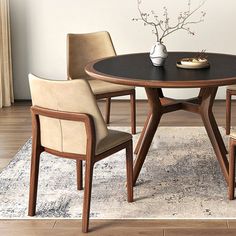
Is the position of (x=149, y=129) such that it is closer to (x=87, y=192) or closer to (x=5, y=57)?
(x=87, y=192)

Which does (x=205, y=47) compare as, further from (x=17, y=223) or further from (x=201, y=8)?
(x=17, y=223)

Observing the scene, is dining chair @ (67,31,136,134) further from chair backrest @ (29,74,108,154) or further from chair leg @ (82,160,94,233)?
chair leg @ (82,160,94,233)

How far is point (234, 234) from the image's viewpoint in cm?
271

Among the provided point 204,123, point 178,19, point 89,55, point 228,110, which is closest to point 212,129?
point 204,123

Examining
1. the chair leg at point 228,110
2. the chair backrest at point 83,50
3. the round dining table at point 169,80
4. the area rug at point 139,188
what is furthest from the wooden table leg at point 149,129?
the chair backrest at point 83,50

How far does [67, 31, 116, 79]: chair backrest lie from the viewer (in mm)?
4469

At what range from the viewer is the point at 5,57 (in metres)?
5.41

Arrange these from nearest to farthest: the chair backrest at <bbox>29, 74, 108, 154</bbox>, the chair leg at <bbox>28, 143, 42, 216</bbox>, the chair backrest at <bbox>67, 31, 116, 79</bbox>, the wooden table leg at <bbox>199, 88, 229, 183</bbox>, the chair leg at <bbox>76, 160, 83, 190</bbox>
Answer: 1. the chair backrest at <bbox>29, 74, 108, 154</bbox>
2. the chair leg at <bbox>28, 143, 42, 216</bbox>
3. the chair leg at <bbox>76, 160, 83, 190</bbox>
4. the wooden table leg at <bbox>199, 88, 229, 183</bbox>
5. the chair backrest at <bbox>67, 31, 116, 79</bbox>

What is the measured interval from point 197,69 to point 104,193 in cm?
99

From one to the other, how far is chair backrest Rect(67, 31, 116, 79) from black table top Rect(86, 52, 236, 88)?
665 millimetres

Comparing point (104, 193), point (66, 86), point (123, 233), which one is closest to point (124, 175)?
point (104, 193)

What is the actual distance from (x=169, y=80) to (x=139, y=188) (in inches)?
30.2

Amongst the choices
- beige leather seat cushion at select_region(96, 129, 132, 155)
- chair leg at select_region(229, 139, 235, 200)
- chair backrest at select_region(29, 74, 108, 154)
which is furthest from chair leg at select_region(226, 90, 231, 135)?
chair backrest at select_region(29, 74, 108, 154)

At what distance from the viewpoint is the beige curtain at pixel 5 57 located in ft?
17.5
